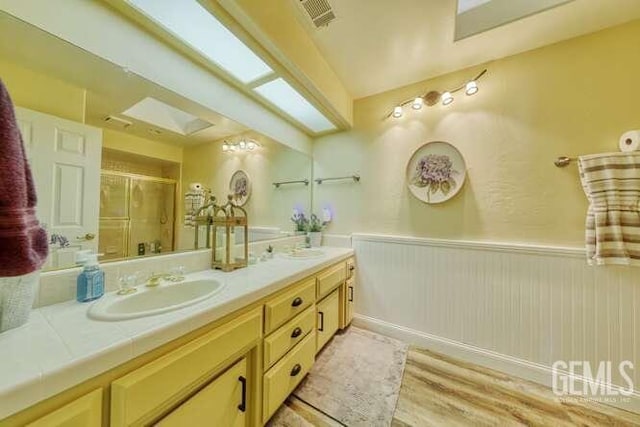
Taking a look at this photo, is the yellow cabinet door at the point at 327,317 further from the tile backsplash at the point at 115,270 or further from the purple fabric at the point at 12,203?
the purple fabric at the point at 12,203

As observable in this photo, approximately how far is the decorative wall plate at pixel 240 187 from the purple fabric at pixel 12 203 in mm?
1073

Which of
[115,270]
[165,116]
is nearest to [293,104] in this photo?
[165,116]

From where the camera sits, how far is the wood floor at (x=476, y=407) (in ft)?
3.93

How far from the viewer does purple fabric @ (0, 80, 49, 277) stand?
537 millimetres

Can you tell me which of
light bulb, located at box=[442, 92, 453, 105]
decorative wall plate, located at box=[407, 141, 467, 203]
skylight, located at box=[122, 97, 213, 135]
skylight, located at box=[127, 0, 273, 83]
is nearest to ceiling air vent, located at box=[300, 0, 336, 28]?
skylight, located at box=[127, 0, 273, 83]

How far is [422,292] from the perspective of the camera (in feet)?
6.16

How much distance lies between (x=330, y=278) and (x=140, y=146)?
1411mm

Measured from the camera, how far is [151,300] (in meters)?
1.00

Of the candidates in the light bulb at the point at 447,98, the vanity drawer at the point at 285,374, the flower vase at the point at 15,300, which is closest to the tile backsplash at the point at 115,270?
the flower vase at the point at 15,300

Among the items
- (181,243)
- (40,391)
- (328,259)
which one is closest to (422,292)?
(328,259)

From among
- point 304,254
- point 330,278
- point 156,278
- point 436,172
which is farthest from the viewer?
point 304,254

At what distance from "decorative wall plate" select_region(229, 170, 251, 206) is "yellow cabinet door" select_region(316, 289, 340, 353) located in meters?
1.00

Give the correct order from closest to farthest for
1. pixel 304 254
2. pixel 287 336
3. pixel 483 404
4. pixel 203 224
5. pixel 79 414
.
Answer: pixel 79 414, pixel 287 336, pixel 483 404, pixel 203 224, pixel 304 254

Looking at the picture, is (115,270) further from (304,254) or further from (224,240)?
(304,254)
